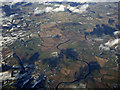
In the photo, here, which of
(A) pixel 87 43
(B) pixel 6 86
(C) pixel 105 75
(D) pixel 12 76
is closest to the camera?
(B) pixel 6 86

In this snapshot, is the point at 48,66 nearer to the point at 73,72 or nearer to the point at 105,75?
the point at 73,72

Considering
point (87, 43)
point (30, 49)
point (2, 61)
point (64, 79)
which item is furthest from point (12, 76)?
point (87, 43)

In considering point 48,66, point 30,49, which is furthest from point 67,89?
point 30,49

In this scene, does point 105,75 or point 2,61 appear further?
point 2,61

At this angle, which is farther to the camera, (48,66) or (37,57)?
(37,57)

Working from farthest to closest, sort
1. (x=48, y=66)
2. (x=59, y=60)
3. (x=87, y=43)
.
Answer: (x=87, y=43) → (x=59, y=60) → (x=48, y=66)

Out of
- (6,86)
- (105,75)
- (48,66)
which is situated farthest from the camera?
(48,66)

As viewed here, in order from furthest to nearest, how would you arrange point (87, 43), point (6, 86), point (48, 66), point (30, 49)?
point (87, 43), point (30, 49), point (48, 66), point (6, 86)

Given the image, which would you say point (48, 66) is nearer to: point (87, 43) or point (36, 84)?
point (36, 84)
